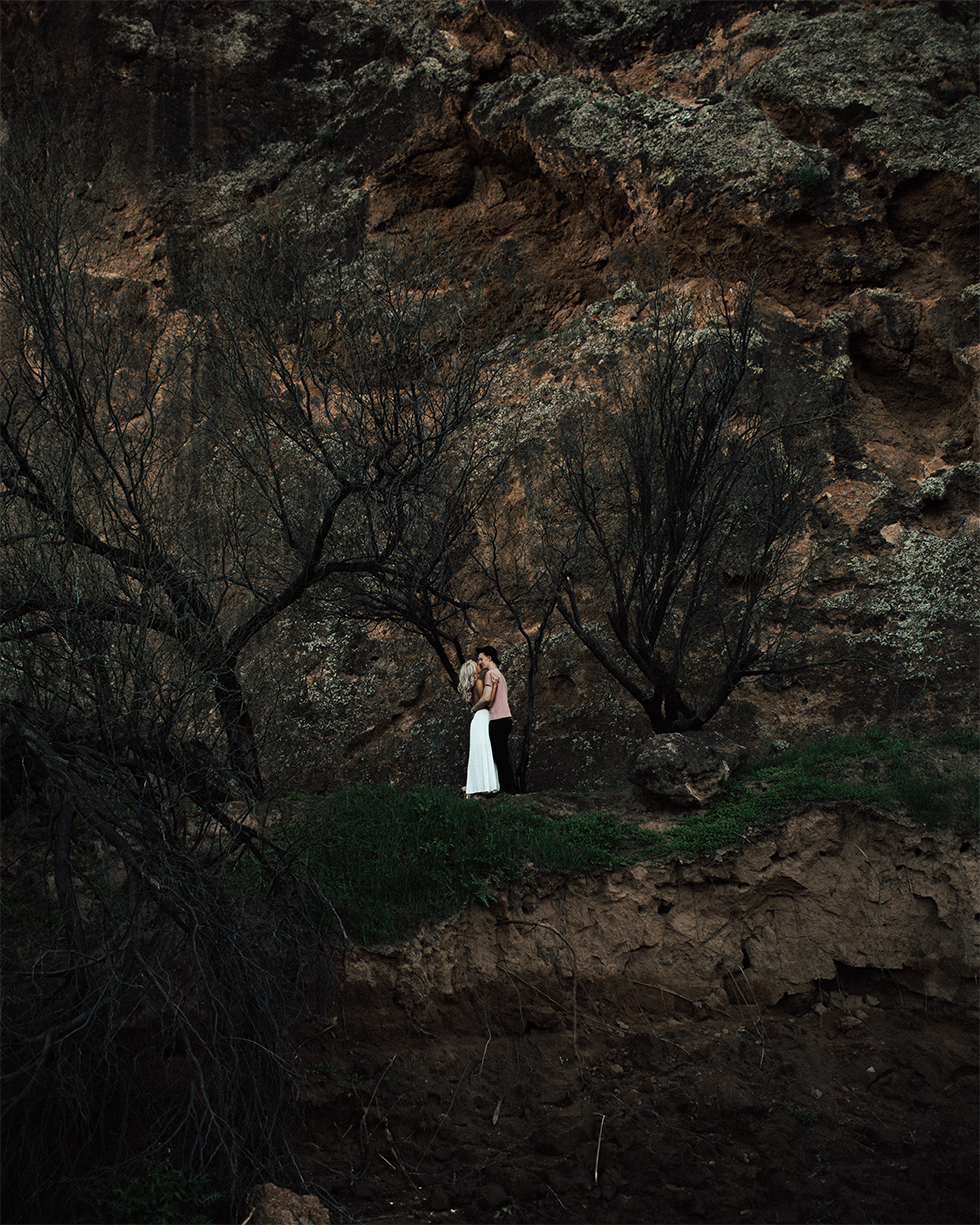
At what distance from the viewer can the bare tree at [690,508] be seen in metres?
8.02

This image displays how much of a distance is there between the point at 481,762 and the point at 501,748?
0.34 meters

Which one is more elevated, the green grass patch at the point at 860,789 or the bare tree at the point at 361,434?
the bare tree at the point at 361,434

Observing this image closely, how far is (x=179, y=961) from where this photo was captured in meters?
5.05

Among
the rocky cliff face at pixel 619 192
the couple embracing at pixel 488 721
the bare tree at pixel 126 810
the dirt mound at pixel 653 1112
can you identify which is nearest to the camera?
the bare tree at pixel 126 810

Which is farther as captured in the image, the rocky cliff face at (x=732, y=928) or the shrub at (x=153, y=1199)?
the rocky cliff face at (x=732, y=928)

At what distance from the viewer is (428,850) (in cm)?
661

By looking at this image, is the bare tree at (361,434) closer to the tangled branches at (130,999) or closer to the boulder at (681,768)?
the boulder at (681,768)

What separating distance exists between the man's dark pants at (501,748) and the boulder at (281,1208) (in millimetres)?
4623

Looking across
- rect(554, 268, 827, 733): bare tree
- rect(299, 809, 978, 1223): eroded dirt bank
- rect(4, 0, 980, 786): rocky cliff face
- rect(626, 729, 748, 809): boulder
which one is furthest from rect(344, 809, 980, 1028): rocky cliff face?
rect(4, 0, 980, 786): rocky cliff face

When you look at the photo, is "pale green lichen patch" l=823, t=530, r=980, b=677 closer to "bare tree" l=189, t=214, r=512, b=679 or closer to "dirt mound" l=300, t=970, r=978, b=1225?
"dirt mound" l=300, t=970, r=978, b=1225

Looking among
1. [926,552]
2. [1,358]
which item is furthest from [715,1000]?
[1,358]

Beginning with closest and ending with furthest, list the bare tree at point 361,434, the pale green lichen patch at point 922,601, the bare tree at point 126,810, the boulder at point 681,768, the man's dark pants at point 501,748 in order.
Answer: the bare tree at point 126,810 → the boulder at point 681,768 → the bare tree at point 361,434 → the man's dark pants at point 501,748 → the pale green lichen patch at point 922,601

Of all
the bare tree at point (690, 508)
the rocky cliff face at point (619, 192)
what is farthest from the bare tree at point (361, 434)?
the rocky cliff face at point (619, 192)

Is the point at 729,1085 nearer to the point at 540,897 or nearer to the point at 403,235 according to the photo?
the point at 540,897
